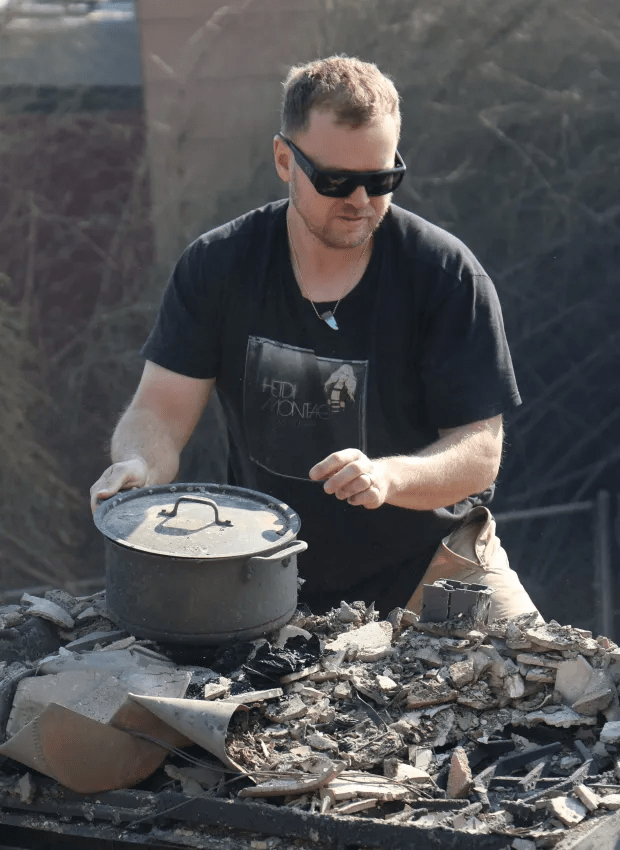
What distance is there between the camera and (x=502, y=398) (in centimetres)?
367

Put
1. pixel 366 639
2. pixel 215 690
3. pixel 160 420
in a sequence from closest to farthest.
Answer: pixel 215 690 → pixel 366 639 → pixel 160 420

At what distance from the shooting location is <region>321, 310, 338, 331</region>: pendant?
367cm

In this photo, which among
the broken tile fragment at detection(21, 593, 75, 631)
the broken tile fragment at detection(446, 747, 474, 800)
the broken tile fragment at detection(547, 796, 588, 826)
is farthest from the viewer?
the broken tile fragment at detection(21, 593, 75, 631)

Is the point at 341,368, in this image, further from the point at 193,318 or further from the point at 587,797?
the point at 587,797

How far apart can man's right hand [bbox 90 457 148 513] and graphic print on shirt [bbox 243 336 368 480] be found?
23.6 inches

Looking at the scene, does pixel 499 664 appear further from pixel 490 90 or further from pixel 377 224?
pixel 490 90

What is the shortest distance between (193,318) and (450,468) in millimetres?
1002

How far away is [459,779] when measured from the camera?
2518mm

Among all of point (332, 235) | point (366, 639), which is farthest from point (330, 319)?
point (366, 639)

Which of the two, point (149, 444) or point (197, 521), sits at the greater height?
point (197, 521)

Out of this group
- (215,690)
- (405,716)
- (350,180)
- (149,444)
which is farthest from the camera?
(149,444)

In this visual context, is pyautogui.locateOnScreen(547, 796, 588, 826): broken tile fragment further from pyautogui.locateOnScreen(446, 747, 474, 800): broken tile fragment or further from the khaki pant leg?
the khaki pant leg

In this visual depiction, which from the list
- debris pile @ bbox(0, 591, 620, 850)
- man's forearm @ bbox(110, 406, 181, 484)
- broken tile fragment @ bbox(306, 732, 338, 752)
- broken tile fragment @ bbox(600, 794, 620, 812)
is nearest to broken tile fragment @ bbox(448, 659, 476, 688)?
debris pile @ bbox(0, 591, 620, 850)

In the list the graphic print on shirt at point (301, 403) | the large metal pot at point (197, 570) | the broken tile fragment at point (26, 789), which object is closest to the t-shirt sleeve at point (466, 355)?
the graphic print on shirt at point (301, 403)
